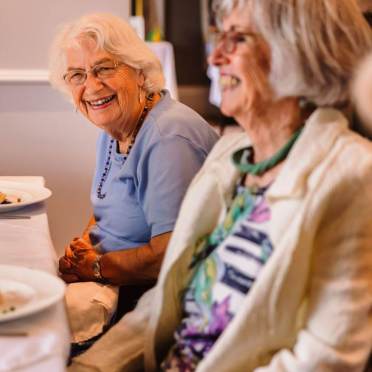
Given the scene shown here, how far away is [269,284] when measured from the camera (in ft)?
3.32

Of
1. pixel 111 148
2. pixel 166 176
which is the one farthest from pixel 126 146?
pixel 166 176

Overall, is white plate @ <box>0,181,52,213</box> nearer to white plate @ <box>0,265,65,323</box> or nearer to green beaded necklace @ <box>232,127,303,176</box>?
white plate @ <box>0,265,65,323</box>

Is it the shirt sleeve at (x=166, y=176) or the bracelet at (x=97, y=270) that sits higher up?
the shirt sleeve at (x=166, y=176)

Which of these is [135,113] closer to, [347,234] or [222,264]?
[222,264]

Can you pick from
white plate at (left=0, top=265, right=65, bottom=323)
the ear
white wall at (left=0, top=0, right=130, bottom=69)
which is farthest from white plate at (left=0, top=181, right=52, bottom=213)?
Answer: white wall at (left=0, top=0, right=130, bottom=69)

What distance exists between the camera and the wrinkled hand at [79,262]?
176cm

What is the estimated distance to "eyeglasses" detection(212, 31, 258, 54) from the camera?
1.10m

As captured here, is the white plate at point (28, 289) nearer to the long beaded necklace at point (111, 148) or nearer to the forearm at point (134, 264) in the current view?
the forearm at point (134, 264)

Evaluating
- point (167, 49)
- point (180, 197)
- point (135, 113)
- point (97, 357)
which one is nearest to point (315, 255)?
point (97, 357)

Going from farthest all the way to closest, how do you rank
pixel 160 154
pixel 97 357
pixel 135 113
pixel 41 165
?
1. pixel 41 165
2. pixel 135 113
3. pixel 160 154
4. pixel 97 357

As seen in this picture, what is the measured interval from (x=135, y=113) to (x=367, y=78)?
94cm

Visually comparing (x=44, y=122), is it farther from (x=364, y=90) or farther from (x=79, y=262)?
(x=364, y=90)

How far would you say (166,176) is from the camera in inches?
63.7

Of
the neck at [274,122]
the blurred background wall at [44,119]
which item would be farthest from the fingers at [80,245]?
the blurred background wall at [44,119]
